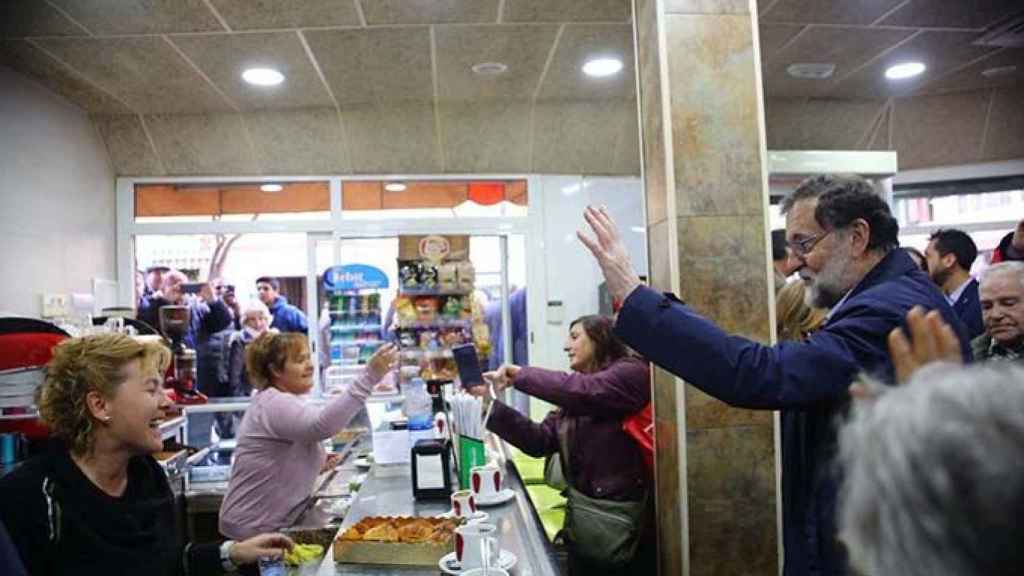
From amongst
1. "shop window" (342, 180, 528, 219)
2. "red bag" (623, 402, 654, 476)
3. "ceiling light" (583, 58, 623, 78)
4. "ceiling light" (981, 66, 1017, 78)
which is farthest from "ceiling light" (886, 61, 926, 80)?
"red bag" (623, 402, 654, 476)

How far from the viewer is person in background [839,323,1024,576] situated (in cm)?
48

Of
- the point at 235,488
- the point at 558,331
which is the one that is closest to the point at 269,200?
the point at 558,331

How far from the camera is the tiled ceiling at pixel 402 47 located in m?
3.56

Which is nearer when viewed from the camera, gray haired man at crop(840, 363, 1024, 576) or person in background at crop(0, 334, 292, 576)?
gray haired man at crop(840, 363, 1024, 576)

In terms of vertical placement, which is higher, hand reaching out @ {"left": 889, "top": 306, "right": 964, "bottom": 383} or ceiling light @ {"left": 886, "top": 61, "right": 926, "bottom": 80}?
ceiling light @ {"left": 886, "top": 61, "right": 926, "bottom": 80}

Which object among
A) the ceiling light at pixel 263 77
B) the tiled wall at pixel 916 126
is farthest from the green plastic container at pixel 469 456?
the tiled wall at pixel 916 126

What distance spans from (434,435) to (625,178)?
12.6 ft

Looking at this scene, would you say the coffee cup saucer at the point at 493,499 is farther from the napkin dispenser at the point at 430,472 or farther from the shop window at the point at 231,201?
the shop window at the point at 231,201

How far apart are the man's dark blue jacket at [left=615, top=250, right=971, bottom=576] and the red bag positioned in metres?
1.18

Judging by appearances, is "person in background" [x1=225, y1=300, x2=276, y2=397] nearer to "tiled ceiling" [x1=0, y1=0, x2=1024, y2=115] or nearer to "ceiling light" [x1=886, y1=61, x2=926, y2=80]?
"tiled ceiling" [x1=0, y1=0, x2=1024, y2=115]

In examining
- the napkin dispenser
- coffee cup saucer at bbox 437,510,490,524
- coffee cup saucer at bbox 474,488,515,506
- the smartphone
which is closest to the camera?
coffee cup saucer at bbox 437,510,490,524

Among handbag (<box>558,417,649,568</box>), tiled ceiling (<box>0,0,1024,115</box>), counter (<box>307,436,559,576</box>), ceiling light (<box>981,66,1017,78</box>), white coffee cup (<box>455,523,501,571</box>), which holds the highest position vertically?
ceiling light (<box>981,66,1017,78</box>)

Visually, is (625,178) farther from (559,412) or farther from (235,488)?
(235,488)

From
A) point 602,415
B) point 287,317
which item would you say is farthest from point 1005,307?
point 287,317
